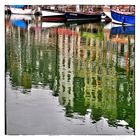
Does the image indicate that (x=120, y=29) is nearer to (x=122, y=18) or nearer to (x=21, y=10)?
(x=122, y=18)

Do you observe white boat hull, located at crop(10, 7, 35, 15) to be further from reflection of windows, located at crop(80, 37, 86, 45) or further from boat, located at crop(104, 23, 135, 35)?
boat, located at crop(104, 23, 135, 35)

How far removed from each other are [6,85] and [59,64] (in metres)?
0.37

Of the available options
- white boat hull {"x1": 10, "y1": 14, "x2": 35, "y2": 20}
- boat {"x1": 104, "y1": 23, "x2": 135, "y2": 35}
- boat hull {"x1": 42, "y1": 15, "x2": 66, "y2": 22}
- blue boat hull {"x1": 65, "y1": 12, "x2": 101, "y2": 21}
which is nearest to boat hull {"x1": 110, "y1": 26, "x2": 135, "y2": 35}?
boat {"x1": 104, "y1": 23, "x2": 135, "y2": 35}

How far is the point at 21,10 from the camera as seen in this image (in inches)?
125

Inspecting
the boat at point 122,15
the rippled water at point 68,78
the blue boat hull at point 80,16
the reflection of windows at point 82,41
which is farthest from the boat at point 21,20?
the boat at point 122,15

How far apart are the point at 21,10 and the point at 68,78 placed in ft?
1.76

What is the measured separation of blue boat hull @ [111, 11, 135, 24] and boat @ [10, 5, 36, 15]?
53 cm

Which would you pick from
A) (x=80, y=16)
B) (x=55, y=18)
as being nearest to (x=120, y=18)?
(x=80, y=16)

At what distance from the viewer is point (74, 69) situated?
3213 mm

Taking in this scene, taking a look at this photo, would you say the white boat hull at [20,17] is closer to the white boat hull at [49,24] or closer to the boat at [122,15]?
the white boat hull at [49,24]

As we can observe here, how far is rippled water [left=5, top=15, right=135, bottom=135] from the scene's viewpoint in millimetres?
3160
